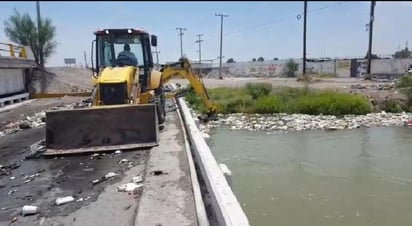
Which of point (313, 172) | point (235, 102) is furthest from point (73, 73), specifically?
point (313, 172)

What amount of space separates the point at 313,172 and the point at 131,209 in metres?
5.86

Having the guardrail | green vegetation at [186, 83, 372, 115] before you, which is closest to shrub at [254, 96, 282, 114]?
green vegetation at [186, 83, 372, 115]

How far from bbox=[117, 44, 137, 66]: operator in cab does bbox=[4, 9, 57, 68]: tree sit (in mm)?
21156

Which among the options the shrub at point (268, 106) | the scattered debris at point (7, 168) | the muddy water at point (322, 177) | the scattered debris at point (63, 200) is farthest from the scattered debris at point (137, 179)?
the shrub at point (268, 106)

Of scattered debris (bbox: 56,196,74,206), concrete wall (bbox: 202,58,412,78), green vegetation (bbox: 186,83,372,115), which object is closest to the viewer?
scattered debris (bbox: 56,196,74,206)

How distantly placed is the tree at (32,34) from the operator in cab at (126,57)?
21.2m

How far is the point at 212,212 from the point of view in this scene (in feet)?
15.0

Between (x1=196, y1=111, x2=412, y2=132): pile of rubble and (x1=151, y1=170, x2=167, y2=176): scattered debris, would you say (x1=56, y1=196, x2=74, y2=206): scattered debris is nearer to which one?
(x1=151, y1=170, x2=167, y2=176): scattered debris

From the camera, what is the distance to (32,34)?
2978 cm

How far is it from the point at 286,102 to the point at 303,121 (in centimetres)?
398

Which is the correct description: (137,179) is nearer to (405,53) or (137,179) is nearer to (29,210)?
(29,210)

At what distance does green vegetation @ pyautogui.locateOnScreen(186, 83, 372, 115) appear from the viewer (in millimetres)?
20500

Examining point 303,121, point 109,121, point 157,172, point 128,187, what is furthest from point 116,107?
point 303,121

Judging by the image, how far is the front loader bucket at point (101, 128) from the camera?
820 centimetres
